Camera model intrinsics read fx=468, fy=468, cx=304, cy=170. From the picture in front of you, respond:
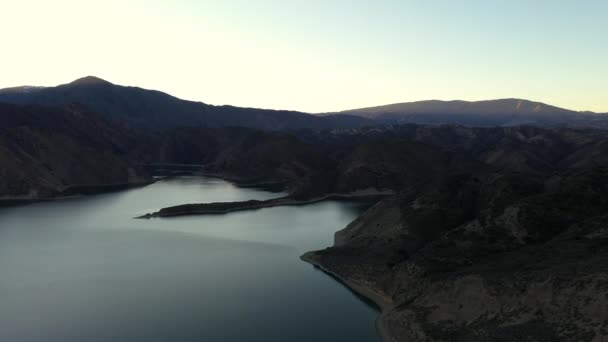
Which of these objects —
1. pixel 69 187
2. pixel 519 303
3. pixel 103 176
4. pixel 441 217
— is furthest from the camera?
pixel 103 176

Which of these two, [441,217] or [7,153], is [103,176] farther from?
[441,217]

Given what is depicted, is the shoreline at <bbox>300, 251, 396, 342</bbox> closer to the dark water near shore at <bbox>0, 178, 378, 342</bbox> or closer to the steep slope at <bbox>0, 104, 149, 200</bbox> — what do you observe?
the dark water near shore at <bbox>0, 178, 378, 342</bbox>

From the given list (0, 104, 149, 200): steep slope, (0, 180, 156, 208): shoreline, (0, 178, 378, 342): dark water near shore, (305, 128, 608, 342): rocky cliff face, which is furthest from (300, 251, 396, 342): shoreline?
(0, 104, 149, 200): steep slope

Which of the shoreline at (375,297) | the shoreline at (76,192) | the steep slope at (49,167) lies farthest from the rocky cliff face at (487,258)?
the steep slope at (49,167)

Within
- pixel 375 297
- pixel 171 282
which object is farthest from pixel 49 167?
pixel 375 297

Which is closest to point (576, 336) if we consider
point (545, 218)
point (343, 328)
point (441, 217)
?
point (343, 328)
